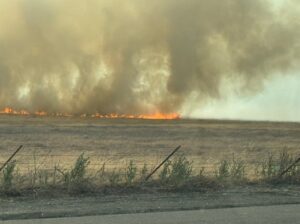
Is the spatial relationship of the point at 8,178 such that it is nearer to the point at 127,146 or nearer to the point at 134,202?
the point at 134,202

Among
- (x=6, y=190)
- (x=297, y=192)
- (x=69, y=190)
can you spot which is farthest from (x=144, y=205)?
(x=297, y=192)

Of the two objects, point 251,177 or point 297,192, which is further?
point 251,177

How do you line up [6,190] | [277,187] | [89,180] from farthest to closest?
[277,187], [89,180], [6,190]

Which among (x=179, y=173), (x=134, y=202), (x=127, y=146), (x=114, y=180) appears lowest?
(x=134, y=202)

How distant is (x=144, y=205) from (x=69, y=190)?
2.10m

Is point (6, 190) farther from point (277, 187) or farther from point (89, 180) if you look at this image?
point (277, 187)

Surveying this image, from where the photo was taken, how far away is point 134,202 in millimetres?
10531

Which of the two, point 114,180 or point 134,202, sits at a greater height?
point 114,180

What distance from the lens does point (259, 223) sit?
867cm

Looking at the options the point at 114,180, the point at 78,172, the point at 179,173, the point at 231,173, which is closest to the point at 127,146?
the point at 231,173

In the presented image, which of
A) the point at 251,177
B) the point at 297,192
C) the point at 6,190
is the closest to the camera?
Answer: the point at 6,190

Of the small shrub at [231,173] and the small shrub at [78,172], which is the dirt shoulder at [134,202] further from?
the small shrub at [231,173]

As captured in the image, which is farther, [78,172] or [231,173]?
[231,173]

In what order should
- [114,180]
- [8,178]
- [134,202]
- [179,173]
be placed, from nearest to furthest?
[134,202], [8,178], [114,180], [179,173]
